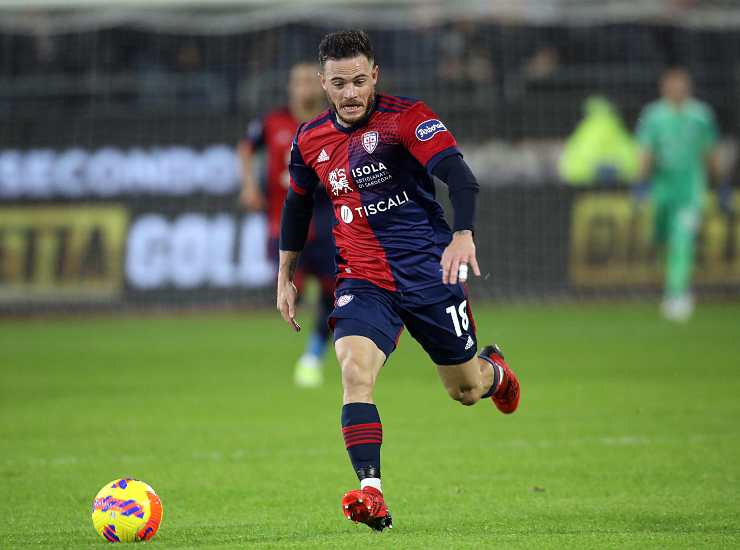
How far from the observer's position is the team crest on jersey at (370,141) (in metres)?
6.10

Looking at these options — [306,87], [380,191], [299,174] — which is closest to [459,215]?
[380,191]

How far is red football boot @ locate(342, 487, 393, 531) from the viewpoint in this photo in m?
5.39

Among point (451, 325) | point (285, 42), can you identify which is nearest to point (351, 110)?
point (451, 325)

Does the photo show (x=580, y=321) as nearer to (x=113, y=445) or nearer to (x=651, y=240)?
(x=651, y=240)

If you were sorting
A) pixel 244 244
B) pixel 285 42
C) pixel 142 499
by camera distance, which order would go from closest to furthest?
pixel 142 499
pixel 244 244
pixel 285 42

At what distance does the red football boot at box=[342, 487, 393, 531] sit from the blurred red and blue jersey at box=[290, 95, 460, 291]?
111 cm

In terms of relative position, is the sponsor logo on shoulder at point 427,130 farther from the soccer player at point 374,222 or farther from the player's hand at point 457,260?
the player's hand at point 457,260

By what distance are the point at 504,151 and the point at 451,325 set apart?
1148cm

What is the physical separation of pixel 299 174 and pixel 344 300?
25.5 inches

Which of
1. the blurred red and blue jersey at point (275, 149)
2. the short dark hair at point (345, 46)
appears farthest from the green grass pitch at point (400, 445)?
the short dark hair at point (345, 46)

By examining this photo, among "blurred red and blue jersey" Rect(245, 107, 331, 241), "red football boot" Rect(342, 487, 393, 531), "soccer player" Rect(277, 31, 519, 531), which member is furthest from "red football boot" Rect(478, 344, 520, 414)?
"blurred red and blue jersey" Rect(245, 107, 331, 241)

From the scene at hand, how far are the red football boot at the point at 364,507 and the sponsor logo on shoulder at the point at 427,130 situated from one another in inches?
60.0

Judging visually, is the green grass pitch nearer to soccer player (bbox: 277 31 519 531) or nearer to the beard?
soccer player (bbox: 277 31 519 531)

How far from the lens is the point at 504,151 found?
57.6 ft
